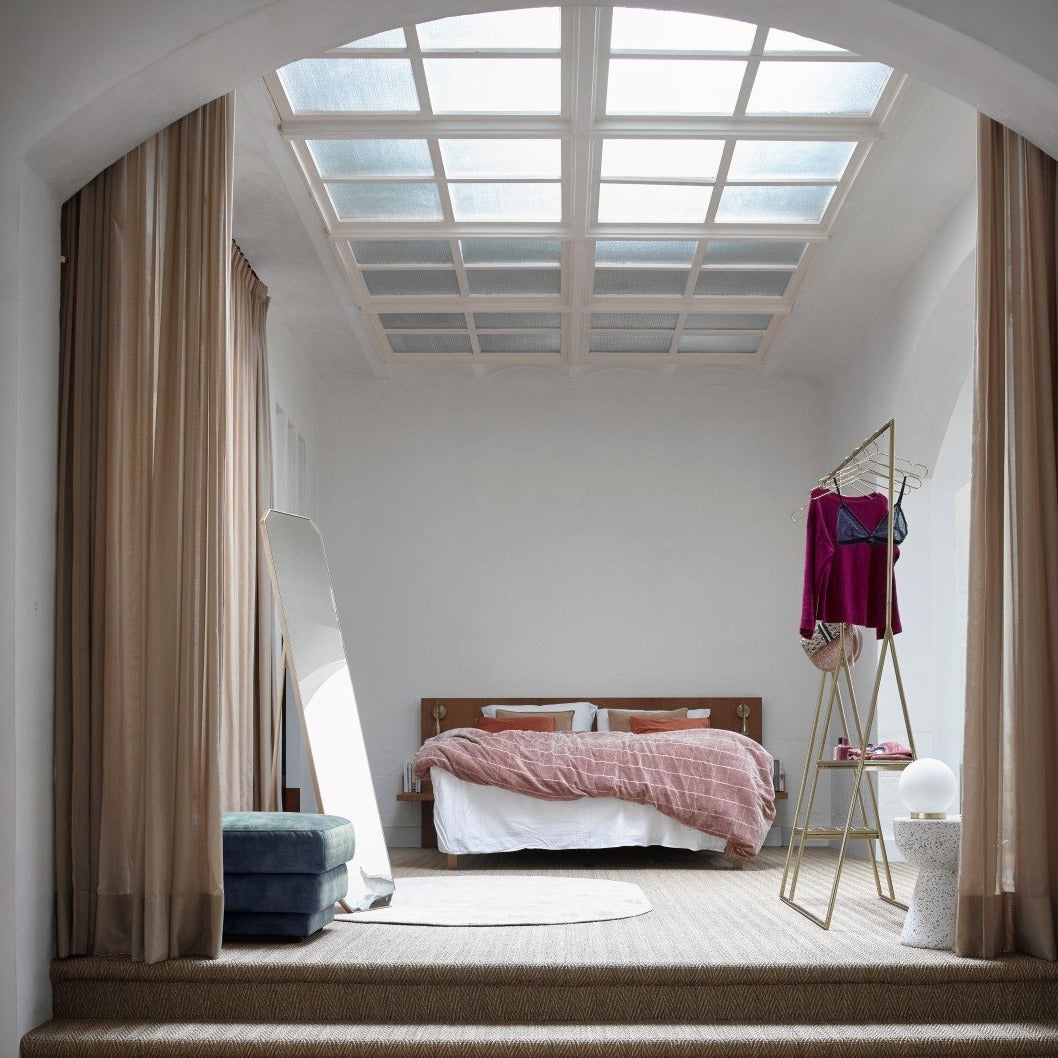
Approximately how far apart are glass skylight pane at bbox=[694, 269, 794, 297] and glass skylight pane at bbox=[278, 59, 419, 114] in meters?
2.48

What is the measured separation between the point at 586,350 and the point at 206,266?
451 centimetres

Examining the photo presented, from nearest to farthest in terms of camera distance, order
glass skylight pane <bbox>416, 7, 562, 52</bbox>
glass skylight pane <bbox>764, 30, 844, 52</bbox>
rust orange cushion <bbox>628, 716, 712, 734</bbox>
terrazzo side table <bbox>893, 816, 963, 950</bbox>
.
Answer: terrazzo side table <bbox>893, 816, 963, 950</bbox>
glass skylight pane <bbox>416, 7, 562, 52</bbox>
glass skylight pane <bbox>764, 30, 844, 52</bbox>
rust orange cushion <bbox>628, 716, 712, 734</bbox>

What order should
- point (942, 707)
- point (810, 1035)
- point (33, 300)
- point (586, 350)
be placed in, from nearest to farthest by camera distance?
point (810, 1035)
point (33, 300)
point (942, 707)
point (586, 350)

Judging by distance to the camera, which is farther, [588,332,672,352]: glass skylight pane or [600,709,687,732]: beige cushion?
[600,709,687,732]: beige cushion

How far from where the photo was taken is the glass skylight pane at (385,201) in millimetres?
5879

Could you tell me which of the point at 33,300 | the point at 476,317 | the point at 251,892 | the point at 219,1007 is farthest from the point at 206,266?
the point at 476,317

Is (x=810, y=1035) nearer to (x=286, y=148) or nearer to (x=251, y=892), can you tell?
(x=251, y=892)

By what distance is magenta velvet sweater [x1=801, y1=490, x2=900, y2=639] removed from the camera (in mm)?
5094

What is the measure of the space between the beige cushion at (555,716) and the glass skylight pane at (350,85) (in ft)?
14.0

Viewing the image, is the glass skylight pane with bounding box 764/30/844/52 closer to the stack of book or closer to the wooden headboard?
the wooden headboard

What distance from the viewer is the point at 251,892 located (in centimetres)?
420

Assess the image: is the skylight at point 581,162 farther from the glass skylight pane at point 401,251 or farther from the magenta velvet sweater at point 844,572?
the magenta velvet sweater at point 844,572

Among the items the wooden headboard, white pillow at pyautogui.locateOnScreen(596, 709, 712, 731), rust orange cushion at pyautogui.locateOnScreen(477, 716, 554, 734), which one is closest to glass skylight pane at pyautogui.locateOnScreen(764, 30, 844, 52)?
rust orange cushion at pyautogui.locateOnScreen(477, 716, 554, 734)

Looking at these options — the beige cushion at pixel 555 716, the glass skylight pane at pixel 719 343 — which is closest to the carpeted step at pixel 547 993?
the beige cushion at pixel 555 716
